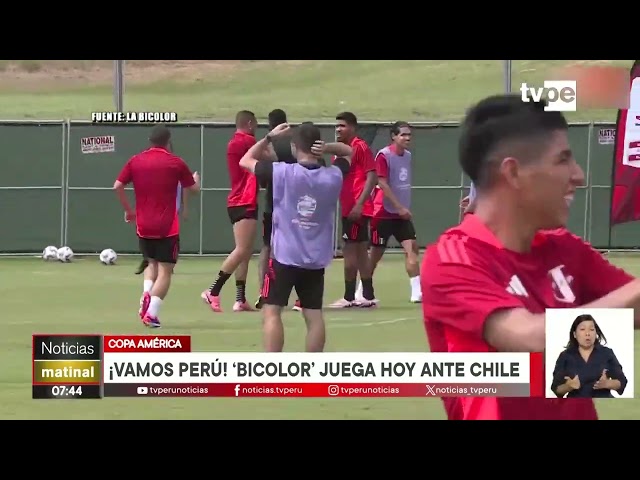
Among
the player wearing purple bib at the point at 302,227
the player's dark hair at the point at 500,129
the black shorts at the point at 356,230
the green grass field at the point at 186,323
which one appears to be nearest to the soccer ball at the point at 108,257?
the green grass field at the point at 186,323

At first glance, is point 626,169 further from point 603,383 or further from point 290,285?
point 603,383

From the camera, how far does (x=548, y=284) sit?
4156 millimetres

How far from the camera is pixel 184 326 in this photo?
593 inches

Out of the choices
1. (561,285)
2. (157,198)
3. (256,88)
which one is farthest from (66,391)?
(256,88)

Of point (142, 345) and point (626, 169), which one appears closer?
point (142, 345)

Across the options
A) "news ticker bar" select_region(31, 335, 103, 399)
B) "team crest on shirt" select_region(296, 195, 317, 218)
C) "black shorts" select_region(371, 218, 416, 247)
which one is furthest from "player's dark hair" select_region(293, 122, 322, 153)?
"black shorts" select_region(371, 218, 416, 247)

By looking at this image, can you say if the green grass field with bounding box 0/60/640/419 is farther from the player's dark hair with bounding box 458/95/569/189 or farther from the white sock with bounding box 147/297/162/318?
the player's dark hair with bounding box 458/95/569/189

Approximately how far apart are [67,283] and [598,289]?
16.6 m

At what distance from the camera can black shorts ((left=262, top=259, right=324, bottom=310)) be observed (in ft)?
Result: 36.9

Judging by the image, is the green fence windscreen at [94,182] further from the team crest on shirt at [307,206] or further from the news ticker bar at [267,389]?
the news ticker bar at [267,389]

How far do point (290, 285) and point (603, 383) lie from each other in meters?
7.06

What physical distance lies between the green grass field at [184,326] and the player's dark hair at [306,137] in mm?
2057

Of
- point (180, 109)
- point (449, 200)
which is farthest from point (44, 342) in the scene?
point (180, 109)

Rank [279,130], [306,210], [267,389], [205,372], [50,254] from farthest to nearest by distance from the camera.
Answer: [50,254] → [279,130] → [306,210] → [267,389] → [205,372]
